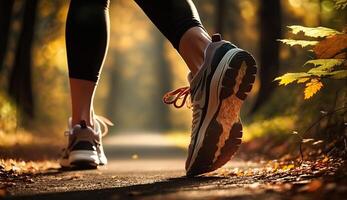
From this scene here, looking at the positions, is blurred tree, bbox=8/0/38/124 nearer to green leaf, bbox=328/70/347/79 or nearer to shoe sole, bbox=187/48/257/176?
shoe sole, bbox=187/48/257/176

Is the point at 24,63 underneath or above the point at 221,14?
underneath

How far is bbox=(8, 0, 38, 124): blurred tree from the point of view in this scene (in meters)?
11.0

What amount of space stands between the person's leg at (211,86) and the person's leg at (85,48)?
25.3 inches

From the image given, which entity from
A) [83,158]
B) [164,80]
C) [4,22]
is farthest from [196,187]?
[164,80]

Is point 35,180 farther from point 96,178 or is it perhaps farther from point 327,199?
point 327,199

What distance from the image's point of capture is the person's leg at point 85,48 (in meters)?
3.47

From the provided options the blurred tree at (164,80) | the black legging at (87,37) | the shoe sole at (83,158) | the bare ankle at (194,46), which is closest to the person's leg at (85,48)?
the black legging at (87,37)

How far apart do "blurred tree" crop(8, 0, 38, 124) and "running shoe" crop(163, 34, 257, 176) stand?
823 cm

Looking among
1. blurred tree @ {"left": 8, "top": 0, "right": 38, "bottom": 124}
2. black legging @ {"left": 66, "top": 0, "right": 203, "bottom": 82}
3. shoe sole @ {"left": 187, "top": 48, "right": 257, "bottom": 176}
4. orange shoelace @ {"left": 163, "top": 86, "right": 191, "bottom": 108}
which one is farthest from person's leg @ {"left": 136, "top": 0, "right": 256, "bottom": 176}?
blurred tree @ {"left": 8, "top": 0, "right": 38, "bottom": 124}

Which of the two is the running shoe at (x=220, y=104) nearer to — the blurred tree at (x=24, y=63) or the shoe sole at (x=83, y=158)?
the shoe sole at (x=83, y=158)

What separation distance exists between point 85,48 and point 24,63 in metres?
8.46

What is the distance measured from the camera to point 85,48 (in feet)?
11.5

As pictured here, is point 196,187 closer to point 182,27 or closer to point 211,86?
point 211,86

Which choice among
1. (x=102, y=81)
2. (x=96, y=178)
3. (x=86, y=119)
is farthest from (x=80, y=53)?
(x=102, y=81)
